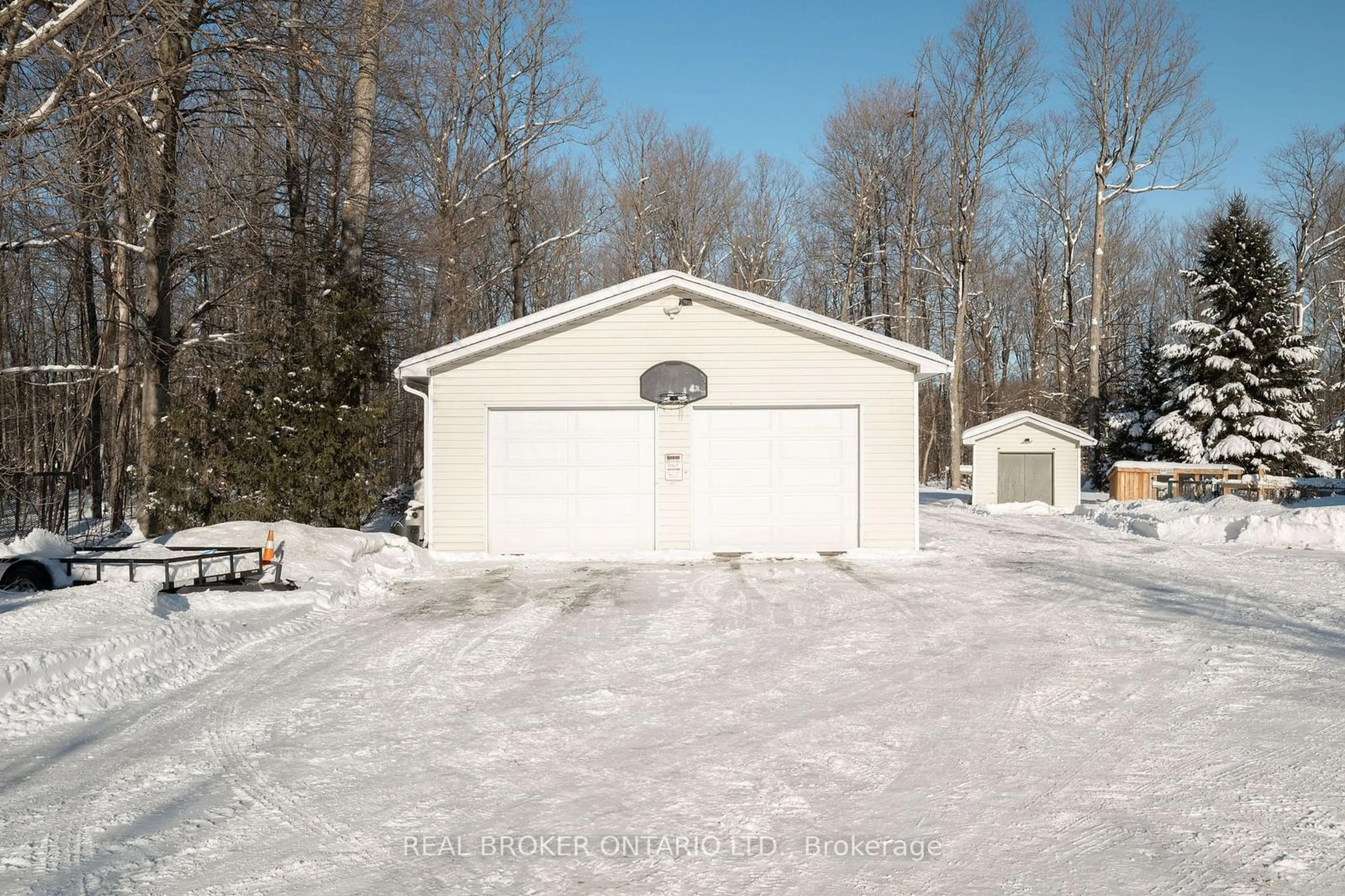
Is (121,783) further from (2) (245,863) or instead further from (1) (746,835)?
(1) (746,835)

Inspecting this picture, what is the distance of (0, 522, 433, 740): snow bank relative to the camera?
6152mm

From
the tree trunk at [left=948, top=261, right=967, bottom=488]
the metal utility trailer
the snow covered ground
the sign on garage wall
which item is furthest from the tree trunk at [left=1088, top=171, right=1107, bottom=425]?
the metal utility trailer

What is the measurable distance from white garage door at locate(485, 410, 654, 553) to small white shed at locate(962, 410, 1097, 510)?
14.1 metres

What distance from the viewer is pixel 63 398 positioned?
26562 mm

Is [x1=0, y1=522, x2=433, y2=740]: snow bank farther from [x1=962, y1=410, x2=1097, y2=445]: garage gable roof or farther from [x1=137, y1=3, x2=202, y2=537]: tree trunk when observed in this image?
[x1=962, y1=410, x2=1097, y2=445]: garage gable roof

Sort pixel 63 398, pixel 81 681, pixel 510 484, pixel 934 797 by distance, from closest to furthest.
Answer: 1. pixel 934 797
2. pixel 81 681
3. pixel 510 484
4. pixel 63 398

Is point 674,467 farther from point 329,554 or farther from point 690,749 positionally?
point 690,749

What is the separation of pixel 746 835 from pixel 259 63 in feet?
36.9

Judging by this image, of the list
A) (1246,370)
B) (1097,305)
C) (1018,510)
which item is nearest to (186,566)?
(1018,510)

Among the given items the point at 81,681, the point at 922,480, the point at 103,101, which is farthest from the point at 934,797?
the point at 922,480

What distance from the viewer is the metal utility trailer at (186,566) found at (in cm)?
975

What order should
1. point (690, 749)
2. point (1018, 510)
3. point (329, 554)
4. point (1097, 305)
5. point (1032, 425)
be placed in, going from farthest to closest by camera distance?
point (1097, 305), point (1032, 425), point (1018, 510), point (329, 554), point (690, 749)

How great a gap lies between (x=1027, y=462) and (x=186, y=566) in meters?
21.2

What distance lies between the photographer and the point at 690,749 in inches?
204
